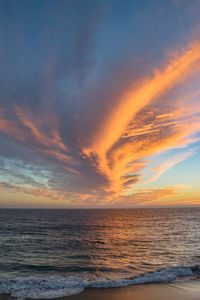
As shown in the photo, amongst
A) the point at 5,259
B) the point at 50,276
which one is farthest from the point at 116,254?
the point at 5,259

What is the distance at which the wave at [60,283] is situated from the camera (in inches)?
480

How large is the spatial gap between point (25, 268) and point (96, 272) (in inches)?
268

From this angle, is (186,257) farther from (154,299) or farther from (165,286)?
(154,299)

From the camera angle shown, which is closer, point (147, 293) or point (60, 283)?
point (147, 293)

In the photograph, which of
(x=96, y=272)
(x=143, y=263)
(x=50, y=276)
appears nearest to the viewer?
(x=50, y=276)

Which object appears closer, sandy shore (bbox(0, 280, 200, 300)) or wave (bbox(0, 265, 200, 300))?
sandy shore (bbox(0, 280, 200, 300))

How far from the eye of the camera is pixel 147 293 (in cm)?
1190

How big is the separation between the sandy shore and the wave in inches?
29.1

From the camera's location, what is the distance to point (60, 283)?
1409cm

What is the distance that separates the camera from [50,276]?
15.8 meters

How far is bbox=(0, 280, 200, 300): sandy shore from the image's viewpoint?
11.3 metres

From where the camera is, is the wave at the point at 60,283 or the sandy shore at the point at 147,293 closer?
the sandy shore at the point at 147,293

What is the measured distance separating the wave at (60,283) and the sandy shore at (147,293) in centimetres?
74

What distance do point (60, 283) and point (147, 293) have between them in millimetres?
6293
